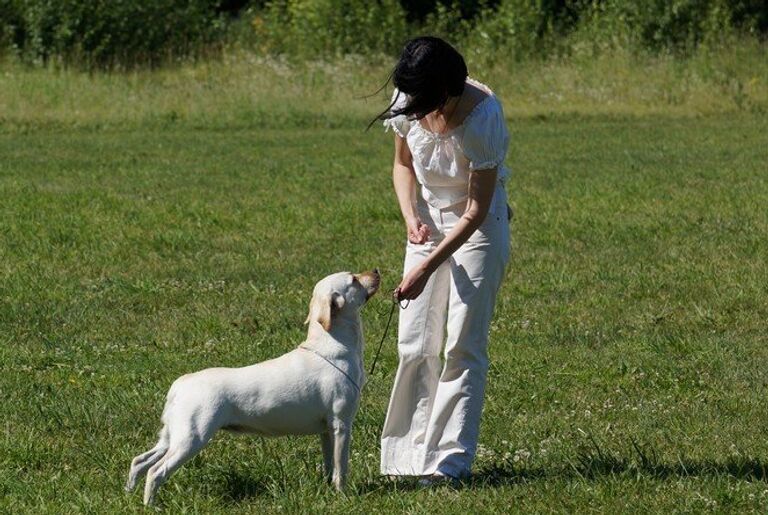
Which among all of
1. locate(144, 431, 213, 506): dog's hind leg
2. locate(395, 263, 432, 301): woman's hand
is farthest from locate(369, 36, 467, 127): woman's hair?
locate(144, 431, 213, 506): dog's hind leg

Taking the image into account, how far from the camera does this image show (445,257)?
5.55m

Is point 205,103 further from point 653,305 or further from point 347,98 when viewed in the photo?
point 653,305

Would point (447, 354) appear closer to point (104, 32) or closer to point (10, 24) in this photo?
point (104, 32)

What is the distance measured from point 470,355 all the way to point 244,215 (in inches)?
321

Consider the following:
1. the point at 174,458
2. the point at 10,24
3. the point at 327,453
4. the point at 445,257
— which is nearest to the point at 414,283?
the point at 445,257

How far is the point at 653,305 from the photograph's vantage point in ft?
32.1

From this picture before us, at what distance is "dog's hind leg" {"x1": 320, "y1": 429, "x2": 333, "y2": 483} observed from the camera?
18.1 ft

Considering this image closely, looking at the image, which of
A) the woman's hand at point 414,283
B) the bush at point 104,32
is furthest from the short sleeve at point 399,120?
the bush at point 104,32

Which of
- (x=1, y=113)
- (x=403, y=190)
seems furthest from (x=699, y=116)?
(x=403, y=190)

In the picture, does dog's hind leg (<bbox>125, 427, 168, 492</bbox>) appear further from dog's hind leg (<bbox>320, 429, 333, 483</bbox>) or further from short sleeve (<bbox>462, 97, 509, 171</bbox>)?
short sleeve (<bbox>462, 97, 509, 171</bbox>)

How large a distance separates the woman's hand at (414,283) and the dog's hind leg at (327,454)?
626 mm

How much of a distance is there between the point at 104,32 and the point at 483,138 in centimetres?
2556

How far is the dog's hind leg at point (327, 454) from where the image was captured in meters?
5.52

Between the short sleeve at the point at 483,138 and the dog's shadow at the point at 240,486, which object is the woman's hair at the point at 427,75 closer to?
the short sleeve at the point at 483,138
